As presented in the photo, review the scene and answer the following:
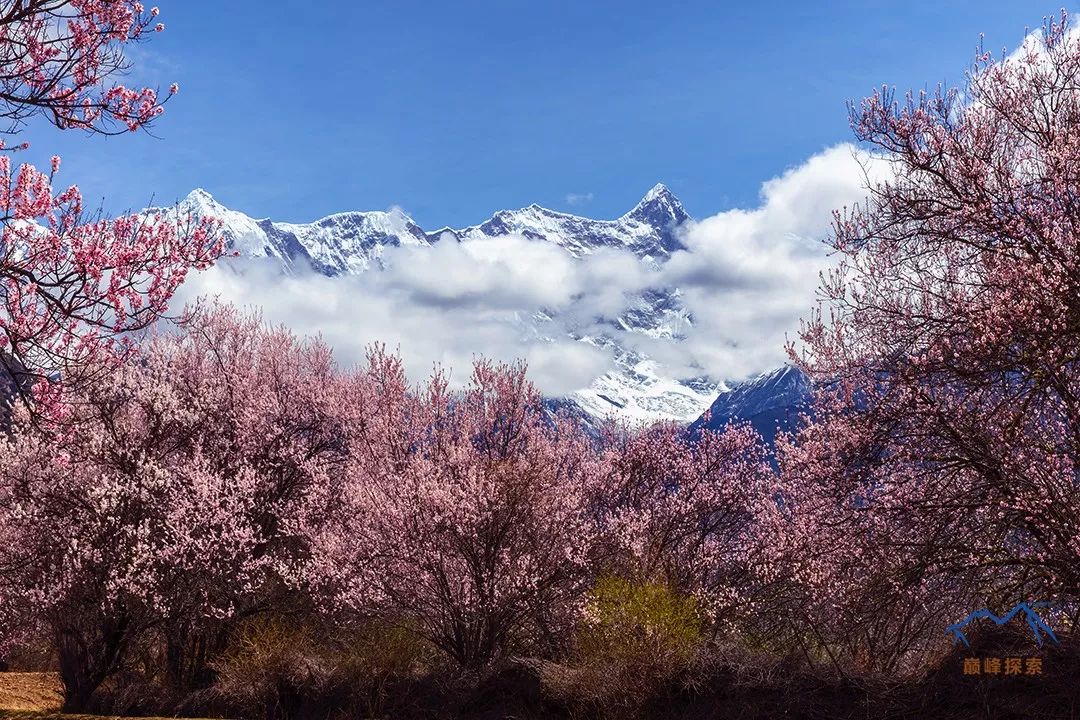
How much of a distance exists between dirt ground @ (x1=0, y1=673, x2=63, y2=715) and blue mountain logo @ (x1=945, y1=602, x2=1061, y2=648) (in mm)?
17883

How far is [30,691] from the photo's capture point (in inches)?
862

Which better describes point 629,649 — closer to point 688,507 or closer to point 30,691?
point 688,507

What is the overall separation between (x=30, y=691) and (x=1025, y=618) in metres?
21.8

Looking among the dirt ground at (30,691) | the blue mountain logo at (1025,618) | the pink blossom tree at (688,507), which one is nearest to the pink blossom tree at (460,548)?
the pink blossom tree at (688,507)

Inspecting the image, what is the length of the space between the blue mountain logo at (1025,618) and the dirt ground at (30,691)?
17883 millimetres

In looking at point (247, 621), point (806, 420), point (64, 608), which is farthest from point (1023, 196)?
point (64, 608)

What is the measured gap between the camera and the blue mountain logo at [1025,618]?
1069 centimetres

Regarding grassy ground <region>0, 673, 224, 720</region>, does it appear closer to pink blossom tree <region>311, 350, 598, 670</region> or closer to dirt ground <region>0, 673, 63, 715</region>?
dirt ground <region>0, 673, 63, 715</region>

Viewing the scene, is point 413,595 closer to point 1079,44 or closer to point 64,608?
point 64,608

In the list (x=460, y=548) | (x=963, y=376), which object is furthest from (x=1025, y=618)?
(x=460, y=548)

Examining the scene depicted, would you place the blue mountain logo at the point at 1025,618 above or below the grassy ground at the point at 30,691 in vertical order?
above

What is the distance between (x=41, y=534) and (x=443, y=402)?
8814 mm

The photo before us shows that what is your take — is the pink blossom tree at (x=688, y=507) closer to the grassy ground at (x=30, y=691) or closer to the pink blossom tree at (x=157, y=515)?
the pink blossom tree at (x=157, y=515)

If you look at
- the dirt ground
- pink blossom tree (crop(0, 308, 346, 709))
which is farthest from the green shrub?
the dirt ground
